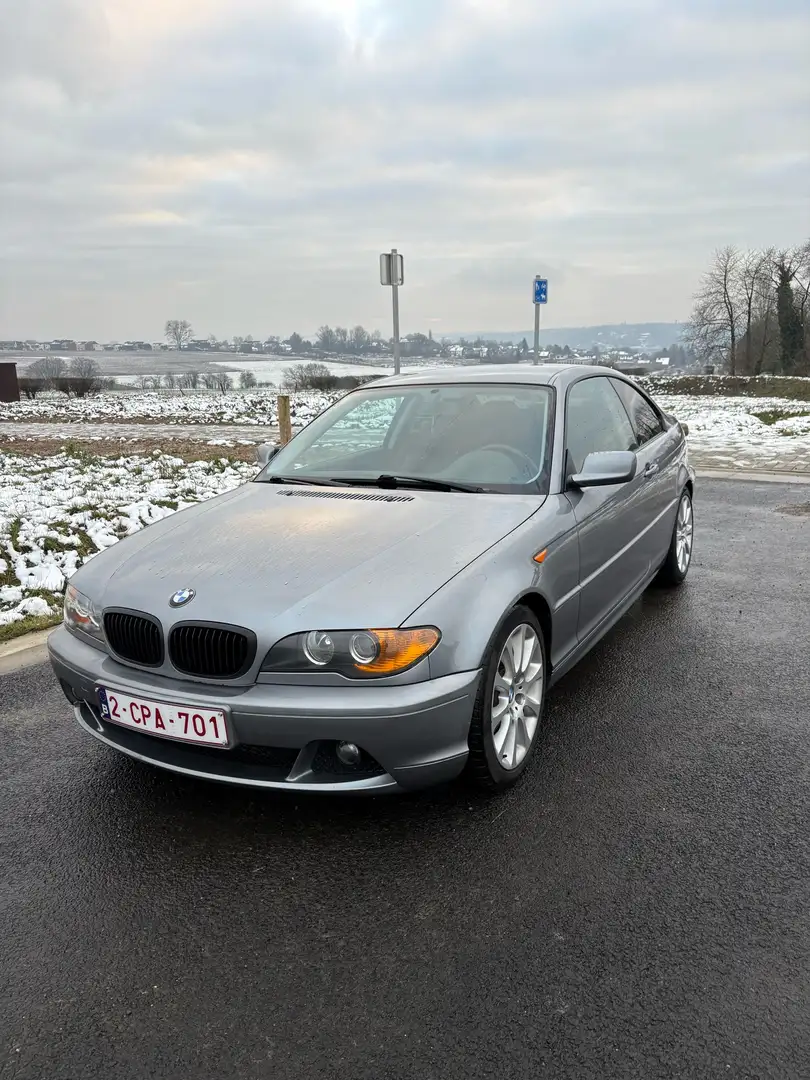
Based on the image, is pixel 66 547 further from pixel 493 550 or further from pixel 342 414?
pixel 493 550

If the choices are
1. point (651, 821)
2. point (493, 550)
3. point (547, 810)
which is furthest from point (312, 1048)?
point (493, 550)

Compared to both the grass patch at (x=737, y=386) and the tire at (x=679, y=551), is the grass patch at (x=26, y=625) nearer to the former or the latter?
the tire at (x=679, y=551)

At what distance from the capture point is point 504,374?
4.17 m

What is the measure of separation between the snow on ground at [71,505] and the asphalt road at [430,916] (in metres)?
2.14

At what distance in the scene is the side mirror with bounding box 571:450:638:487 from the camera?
3.42 meters

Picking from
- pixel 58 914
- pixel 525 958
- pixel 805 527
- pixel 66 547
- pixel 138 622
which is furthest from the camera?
pixel 805 527

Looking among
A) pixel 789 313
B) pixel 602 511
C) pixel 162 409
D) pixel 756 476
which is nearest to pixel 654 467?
pixel 602 511

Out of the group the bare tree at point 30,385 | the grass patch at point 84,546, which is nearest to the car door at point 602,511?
the grass patch at point 84,546

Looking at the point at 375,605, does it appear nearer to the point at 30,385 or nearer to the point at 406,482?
the point at 406,482

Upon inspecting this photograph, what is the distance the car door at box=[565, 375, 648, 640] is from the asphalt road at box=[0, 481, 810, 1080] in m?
0.60

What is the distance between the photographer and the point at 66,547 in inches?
246

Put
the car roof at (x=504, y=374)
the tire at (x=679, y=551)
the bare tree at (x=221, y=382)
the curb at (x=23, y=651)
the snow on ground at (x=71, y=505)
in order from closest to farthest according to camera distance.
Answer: the car roof at (x=504, y=374) < the curb at (x=23, y=651) < the tire at (x=679, y=551) < the snow on ground at (x=71, y=505) < the bare tree at (x=221, y=382)

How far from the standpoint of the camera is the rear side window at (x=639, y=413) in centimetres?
475

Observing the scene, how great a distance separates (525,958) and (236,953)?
0.78m
